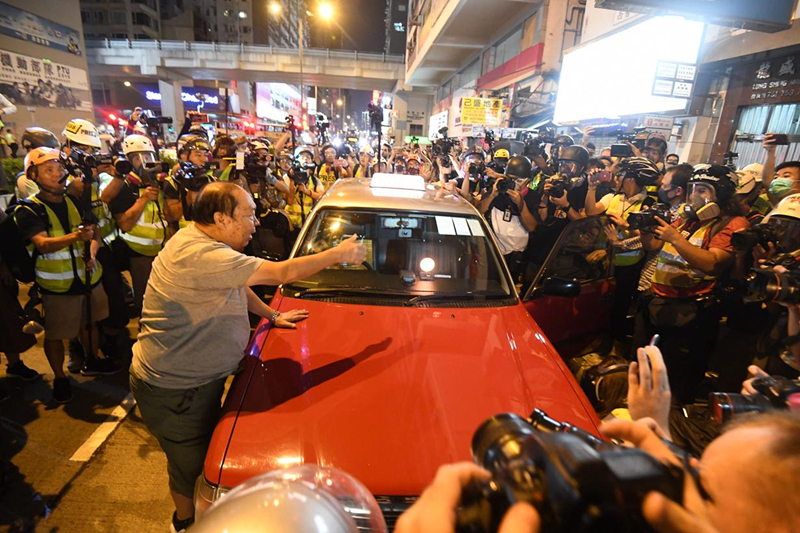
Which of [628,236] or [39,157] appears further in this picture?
[628,236]

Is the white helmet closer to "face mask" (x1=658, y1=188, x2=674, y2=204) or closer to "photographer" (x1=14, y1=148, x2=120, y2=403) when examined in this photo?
"photographer" (x1=14, y1=148, x2=120, y2=403)

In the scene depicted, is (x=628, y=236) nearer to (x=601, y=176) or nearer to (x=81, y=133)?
(x=601, y=176)

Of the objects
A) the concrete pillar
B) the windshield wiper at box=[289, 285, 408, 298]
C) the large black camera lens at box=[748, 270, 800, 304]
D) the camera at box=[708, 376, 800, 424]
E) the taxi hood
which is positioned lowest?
the taxi hood

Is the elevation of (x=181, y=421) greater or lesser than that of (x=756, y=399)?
lesser

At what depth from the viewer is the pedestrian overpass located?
3067 cm

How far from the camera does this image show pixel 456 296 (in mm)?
2510

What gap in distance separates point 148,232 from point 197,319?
2.60 meters

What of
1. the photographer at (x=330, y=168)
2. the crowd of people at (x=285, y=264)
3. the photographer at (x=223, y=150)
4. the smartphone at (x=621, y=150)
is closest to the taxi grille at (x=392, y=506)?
the crowd of people at (x=285, y=264)

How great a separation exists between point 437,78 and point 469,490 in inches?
1329

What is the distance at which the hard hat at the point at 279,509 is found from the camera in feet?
2.31

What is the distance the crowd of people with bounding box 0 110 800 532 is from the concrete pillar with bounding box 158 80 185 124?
118ft

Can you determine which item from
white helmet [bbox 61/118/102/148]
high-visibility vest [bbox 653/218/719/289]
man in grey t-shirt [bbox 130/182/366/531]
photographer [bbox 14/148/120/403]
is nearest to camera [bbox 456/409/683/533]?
man in grey t-shirt [bbox 130/182/366/531]

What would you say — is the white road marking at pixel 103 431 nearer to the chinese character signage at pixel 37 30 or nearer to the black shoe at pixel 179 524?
the black shoe at pixel 179 524

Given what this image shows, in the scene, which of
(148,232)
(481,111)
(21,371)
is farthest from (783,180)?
(481,111)
